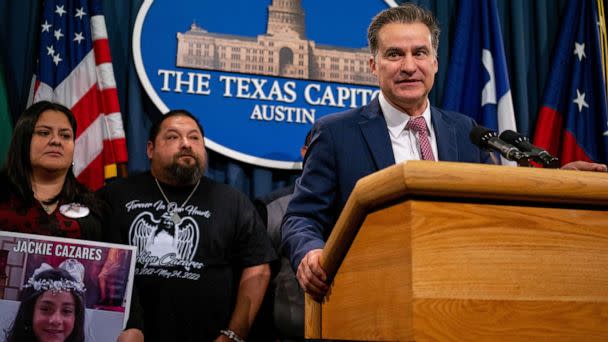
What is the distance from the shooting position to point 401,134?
1781 millimetres

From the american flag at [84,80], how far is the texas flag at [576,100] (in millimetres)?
2262

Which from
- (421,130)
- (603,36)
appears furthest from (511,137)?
(603,36)

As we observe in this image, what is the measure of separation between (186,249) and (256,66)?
46.5 inches

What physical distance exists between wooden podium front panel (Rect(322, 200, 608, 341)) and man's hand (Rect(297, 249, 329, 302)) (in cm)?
22

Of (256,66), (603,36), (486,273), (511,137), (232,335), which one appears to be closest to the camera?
(486,273)

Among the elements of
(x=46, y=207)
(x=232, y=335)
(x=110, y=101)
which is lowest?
(x=232, y=335)

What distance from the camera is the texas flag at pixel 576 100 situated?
3.95 m

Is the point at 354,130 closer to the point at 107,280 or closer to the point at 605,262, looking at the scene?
the point at 605,262

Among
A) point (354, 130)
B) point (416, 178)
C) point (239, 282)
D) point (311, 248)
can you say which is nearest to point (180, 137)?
point (239, 282)

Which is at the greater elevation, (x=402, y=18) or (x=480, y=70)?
(x=480, y=70)

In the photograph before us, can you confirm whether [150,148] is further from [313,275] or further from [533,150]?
[533,150]

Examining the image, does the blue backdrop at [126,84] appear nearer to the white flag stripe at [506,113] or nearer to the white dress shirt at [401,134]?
the white flag stripe at [506,113]

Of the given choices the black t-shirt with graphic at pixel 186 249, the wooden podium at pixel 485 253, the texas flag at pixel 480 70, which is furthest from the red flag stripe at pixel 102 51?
the wooden podium at pixel 485 253

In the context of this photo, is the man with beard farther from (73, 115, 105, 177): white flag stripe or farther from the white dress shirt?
the white dress shirt
